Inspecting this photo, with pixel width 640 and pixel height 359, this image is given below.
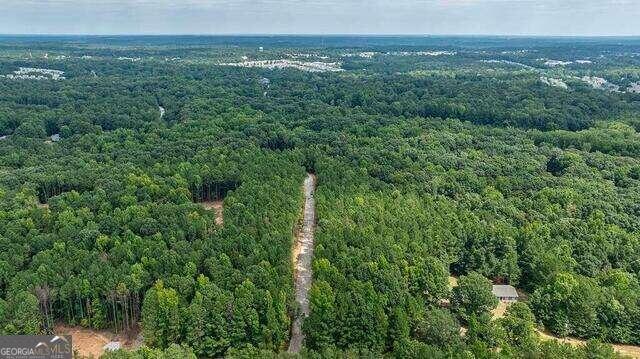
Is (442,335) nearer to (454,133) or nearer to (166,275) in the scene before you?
(166,275)

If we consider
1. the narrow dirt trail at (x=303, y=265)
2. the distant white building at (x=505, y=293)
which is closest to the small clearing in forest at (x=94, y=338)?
the narrow dirt trail at (x=303, y=265)

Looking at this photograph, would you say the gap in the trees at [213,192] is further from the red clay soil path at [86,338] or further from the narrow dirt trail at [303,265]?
the red clay soil path at [86,338]

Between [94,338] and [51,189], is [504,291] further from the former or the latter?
[51,189]

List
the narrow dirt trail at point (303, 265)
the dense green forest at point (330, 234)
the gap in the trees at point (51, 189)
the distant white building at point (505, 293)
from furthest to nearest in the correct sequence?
the gap in the trees at point (51, 189)
the distant white building at point (505, 293)
the narrow dirt trail at point (303, 265)
the dense green forest at point (330, 234)

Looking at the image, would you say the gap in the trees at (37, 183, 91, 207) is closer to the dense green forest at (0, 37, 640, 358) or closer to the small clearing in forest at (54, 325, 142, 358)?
the dense green forest at (0, 37, 640, 358)

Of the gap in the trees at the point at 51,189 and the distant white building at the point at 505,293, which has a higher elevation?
the gap in the trees at the point at 51,189

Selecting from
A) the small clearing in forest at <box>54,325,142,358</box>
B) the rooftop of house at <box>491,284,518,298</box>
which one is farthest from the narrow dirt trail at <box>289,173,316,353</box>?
the rooftop of house at <box>491,284,518,298</box>

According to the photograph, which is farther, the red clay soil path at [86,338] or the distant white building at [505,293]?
the distant white building at [505,293]
